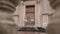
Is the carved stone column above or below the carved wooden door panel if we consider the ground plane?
below

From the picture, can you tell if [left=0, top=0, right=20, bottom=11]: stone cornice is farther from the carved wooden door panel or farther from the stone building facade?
the carved wooden door panel

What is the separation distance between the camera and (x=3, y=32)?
1.08m

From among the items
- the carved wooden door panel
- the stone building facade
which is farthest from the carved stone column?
the carved wooden door panel

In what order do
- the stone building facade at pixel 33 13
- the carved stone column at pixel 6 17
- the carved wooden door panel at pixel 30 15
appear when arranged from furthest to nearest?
the carved wooden door panel at pixel 30 15
the stone building facade at pixel 33 13
the carved stone column at pixel 6 17

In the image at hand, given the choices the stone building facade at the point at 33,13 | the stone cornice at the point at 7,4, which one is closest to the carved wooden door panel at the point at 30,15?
the stone building facade at the point at 33,13

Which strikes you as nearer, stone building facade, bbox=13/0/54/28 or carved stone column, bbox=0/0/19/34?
carved stone column, bbox=0/0/19/34

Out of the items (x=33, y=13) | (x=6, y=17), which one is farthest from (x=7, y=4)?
(x=33, y=13)

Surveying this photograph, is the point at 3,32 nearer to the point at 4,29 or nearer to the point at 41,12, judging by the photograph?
the point at 4,29

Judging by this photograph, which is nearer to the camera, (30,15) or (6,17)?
(6,17)

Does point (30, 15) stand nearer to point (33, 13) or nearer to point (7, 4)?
point (33, 13)

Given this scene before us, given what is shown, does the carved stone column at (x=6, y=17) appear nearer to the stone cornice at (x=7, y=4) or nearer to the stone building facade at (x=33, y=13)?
the stone cornice at (x=7, y=4)

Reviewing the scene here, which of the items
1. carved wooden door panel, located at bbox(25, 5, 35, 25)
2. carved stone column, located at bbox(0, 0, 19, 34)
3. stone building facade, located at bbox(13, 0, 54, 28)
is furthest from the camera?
carved wooden door panel, located at bbox(25, 5, 35, 25)

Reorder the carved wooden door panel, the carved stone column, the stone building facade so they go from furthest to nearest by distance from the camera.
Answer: the carved wooden door panel, the stone building facade, the carved stone column

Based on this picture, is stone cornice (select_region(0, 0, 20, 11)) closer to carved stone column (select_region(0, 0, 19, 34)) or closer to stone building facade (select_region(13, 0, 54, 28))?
carved stone column (select_region(0, 0, 19, 34))
